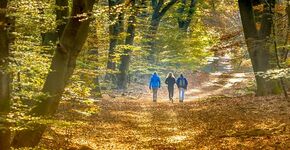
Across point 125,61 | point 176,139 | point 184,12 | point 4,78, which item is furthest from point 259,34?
point 184,12

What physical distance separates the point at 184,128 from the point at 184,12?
2347 centimetres

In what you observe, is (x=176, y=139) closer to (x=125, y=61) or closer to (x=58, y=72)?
(x=58, y=72)

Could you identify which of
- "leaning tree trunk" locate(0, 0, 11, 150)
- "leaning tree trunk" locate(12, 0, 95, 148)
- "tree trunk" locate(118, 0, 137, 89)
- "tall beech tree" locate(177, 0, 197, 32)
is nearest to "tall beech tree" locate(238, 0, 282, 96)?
"tree trunk" locate(118, 0, 137, 89)

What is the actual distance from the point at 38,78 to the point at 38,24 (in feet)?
6.24

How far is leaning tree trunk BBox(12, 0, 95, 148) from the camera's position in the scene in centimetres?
779

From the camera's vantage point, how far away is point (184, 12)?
35.2 m

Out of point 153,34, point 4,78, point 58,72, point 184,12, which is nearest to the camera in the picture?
point 4,78

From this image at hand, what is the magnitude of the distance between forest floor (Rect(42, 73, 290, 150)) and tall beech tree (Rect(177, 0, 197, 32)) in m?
17.3

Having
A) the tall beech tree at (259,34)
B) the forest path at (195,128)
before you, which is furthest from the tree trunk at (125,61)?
the tall beech tree at (259,34)

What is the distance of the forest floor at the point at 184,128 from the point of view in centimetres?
1001

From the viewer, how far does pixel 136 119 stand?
15.4 m

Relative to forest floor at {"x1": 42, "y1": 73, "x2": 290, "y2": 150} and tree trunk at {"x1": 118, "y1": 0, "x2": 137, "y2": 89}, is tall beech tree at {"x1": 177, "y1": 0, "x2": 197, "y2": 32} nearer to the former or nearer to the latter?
tree trunk at {"x1": 118, "y1": 0, "x2": 137, "y2": 89}

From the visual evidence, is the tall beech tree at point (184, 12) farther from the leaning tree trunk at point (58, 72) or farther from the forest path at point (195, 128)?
the leaning tree trunk at point (58, 72)

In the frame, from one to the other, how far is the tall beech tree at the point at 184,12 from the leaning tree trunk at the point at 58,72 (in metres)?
26.8
